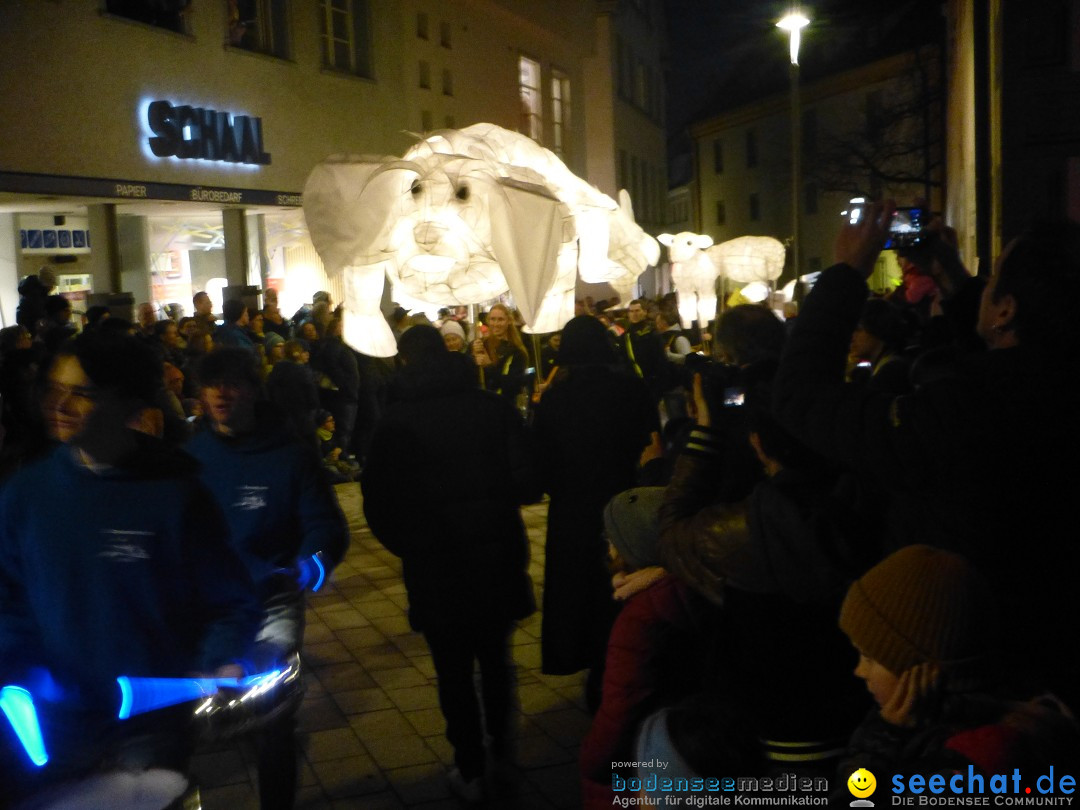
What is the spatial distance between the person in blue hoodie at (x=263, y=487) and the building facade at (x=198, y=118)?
37.1 ft

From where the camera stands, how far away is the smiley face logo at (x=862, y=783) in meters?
1.87

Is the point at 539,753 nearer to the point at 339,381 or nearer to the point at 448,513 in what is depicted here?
the point at 448,513

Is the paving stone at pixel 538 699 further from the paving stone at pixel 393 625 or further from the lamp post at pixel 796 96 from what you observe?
the lamp post at pixel 796 96

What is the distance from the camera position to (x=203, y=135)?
55.9 feet

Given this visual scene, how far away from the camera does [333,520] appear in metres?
4.09

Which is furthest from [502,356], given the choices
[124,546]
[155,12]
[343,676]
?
[155,12]

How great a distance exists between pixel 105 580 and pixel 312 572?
48.0 inches

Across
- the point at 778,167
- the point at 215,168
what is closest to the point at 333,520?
the point at 215,168

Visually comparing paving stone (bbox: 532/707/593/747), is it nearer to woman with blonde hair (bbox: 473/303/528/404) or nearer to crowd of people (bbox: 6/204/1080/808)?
crowd of people (bbox: 6/204/1080/808)

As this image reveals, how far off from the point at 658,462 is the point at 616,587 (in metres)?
1.15

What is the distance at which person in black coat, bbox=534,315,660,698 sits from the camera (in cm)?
489

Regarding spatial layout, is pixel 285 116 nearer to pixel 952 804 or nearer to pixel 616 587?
pixel 616 587

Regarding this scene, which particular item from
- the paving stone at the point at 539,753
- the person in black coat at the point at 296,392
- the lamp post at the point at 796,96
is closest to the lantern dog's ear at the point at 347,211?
the person in black coat at the point at 296,392

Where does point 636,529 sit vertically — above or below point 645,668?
above
